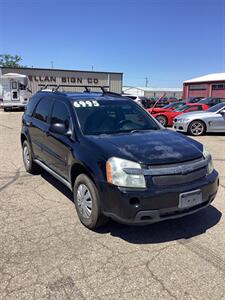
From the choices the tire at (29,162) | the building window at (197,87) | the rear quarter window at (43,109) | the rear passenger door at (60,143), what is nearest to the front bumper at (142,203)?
the rear passenger door at (60,143)

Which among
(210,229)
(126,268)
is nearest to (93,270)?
(126,268)

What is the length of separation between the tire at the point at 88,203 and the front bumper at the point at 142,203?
155 millimetres

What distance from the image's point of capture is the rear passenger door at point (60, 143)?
14.4 feet

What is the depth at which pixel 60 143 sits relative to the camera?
4.56m

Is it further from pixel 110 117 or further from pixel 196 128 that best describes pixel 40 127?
pixel 196 128

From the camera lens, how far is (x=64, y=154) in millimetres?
4422

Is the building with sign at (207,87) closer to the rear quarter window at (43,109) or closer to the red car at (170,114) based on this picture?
the red car at (170,114)

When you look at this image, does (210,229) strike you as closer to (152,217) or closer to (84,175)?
(152,217)

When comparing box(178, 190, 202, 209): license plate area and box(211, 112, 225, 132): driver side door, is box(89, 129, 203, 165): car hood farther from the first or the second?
box(211, 112, 225, 132): driver side door

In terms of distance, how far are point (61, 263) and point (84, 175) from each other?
1118 mm

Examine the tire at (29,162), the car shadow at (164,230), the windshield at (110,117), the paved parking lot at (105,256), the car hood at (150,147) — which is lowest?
the paved parking lot at (105,256)

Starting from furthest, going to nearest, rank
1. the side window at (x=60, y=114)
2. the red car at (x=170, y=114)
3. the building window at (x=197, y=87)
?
1. the building window at (x=197, y=87)
2. the red car at (x=170, y=114)
3. the side window at (x=60, y=114)

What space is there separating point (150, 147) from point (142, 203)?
0.76 m

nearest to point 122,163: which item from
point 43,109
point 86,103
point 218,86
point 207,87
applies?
point 86,103
